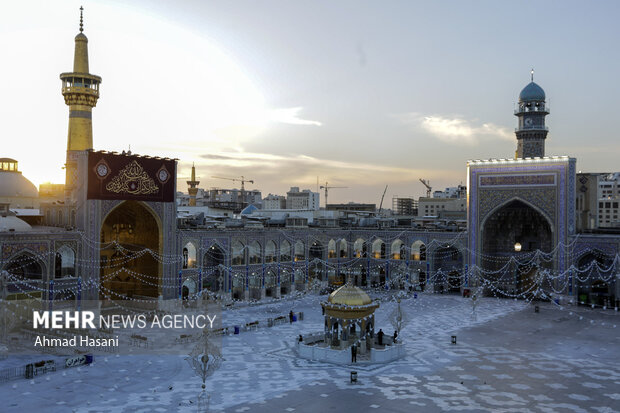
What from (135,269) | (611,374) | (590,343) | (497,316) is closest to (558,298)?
(497,316)

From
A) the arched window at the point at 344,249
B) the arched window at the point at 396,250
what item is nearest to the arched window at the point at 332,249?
the arched window at the point at 344,249

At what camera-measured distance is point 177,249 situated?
3906 cm

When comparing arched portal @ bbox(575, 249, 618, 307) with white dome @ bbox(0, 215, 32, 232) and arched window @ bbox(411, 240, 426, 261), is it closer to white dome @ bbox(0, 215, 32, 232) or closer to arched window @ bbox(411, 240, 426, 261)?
arched window @ bbox(411, 240, 426, 261)

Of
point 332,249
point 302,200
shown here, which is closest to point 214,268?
point 332,249

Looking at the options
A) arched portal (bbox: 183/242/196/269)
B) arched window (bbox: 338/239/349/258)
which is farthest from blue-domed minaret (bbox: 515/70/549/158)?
arched portal (bbox: 183/242/196/269)

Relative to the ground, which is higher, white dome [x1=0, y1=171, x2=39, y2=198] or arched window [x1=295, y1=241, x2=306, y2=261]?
white dome [x1=0, y1=171, x2=39, y2=198]

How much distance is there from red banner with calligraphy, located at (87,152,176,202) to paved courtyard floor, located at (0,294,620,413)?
12218mm

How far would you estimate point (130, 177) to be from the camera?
36.2m

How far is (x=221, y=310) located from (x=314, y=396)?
20.0m

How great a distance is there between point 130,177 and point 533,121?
34.9 meters

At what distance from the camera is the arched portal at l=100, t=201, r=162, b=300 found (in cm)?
3884

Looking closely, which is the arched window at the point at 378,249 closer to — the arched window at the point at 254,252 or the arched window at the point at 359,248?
the arched window at the point at 359,248

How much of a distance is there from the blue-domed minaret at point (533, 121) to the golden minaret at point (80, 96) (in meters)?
36.1

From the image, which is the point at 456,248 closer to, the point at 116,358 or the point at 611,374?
the point at 611,374
